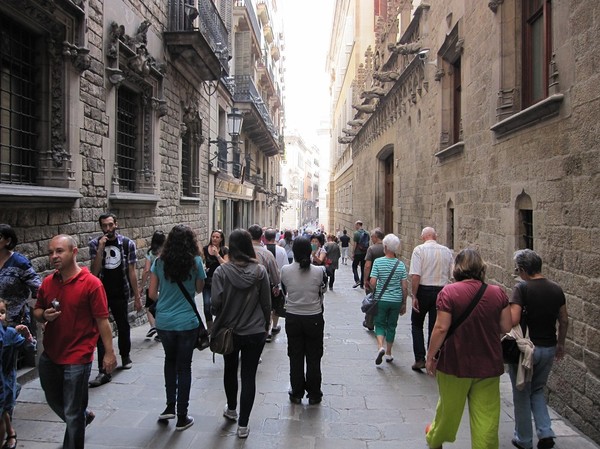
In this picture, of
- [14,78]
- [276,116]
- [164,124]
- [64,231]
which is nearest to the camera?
[14,78]

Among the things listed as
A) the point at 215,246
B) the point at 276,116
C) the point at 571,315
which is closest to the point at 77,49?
the point at 215,246

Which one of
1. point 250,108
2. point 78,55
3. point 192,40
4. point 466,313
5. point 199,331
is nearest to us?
point 466,313

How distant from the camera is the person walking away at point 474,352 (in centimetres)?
338

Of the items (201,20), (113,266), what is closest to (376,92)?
(201,20)

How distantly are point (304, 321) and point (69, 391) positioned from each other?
2142 mm

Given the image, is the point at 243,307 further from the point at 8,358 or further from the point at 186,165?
the point at 186,165

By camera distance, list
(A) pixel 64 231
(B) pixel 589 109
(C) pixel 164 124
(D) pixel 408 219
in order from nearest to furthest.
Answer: (B) pixel 589 109 → (A) pixel 64 231 → (C) pixel 164 124 → (D) pixel 408 219

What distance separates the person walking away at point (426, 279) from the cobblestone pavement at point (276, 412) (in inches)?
17.3

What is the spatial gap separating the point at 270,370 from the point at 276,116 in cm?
3333

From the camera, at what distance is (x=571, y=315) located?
177 inches

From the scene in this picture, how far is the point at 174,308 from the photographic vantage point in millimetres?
4094

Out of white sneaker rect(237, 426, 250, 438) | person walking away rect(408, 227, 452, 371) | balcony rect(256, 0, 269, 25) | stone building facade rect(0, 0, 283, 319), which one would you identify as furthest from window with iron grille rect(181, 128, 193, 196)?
balcony rect(256, 0, 269, 25)

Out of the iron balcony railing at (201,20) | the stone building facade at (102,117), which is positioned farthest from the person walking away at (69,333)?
the iron balcony railing at (201,20)

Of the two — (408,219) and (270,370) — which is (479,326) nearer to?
(270,370)
